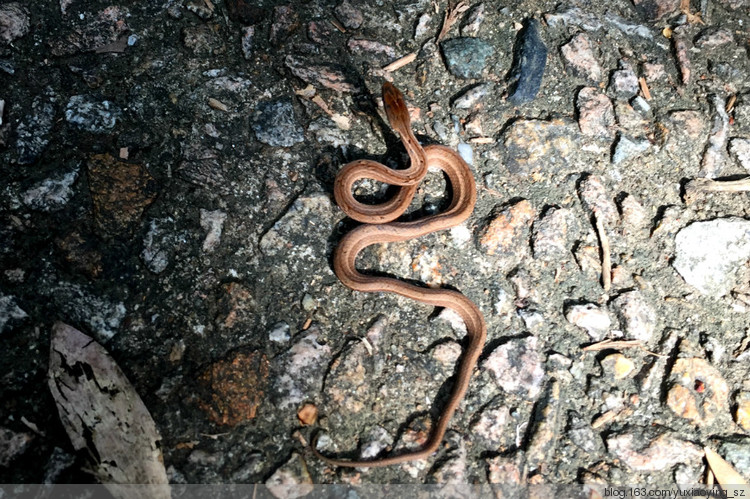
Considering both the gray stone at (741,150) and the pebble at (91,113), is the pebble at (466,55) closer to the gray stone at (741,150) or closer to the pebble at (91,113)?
the gray stone at (741,150)

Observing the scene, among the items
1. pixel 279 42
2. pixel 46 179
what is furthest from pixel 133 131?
pixel 279 42

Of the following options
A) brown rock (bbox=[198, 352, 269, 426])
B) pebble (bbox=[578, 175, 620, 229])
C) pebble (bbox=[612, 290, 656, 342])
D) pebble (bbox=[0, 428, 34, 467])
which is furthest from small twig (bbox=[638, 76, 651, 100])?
pebble (bbox=[0, 428, 34, 467])

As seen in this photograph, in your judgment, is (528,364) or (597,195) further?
(597,195)

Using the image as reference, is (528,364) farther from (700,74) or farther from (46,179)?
(46,179)

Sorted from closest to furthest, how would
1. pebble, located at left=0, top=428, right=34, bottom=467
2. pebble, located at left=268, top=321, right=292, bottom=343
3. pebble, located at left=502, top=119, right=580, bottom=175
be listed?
pebble, located at left=0, top=428, right=34, bottom=467 < pebble, located at left=268, top=321, right=292, bottom=343 < pebble, located at left=502, top=119, right=580, bottom=175

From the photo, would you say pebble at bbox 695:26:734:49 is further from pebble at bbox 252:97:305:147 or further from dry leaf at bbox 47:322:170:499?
dry leaf at bbox 47:322:170:499

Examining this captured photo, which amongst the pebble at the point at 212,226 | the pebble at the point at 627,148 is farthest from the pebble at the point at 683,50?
the pebble at the point at 212,226

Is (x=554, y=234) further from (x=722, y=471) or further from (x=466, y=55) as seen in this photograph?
(x=722, y=471)
